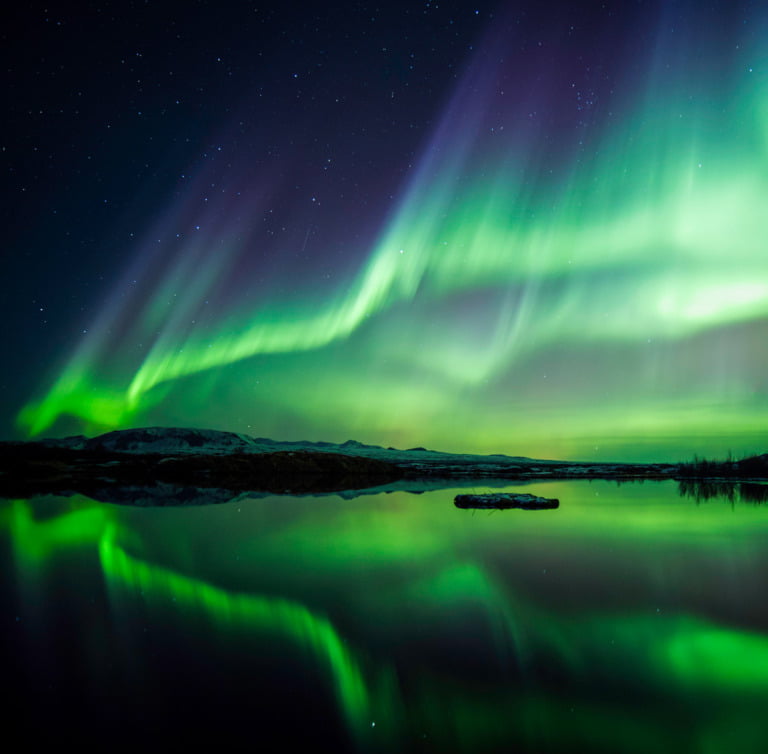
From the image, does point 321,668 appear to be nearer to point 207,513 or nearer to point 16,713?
point 16,713

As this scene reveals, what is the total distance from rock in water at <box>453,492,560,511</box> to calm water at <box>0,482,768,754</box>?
894 cm

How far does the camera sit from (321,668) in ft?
18.9

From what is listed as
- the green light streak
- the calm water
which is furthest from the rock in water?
the green light streak

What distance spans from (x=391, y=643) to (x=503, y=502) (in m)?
17.6

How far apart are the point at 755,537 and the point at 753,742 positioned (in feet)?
42.9

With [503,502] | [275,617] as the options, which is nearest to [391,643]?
[275,617]

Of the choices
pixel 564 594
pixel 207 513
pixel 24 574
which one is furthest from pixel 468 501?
pixel 24 574

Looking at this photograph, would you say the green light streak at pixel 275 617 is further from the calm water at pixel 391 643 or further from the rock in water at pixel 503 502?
the rock in water at pixel 503 502

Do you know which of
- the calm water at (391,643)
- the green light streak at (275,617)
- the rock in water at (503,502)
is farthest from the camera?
the rock in water at (503,502)

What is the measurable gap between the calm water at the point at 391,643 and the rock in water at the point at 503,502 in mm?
8945

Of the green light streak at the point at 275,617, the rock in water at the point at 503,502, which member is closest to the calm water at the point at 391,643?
the green light streak at the point at 275,617

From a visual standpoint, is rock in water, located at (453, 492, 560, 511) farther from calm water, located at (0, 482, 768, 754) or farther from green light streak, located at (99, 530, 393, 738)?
green light streak, located at (99, 530, 393, 738)

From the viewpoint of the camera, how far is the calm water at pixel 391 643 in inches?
181

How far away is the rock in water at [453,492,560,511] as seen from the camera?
23.1 m
